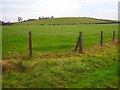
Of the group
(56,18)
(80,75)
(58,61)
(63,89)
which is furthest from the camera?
(56,18)

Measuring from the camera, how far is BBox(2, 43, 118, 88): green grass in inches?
475

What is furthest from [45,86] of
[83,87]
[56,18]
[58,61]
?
[56,18]

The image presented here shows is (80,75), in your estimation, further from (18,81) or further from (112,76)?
(18,81)

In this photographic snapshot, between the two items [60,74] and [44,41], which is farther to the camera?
[44,41]

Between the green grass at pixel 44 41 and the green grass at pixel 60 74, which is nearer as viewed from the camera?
the green grass at pixel 60 74

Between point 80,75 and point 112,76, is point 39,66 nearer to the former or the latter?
point 80,75

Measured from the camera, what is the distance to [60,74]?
13.2 m

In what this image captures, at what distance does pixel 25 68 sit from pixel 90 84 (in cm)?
355

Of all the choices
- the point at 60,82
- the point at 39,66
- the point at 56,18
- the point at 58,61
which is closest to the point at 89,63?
the point at 58,61

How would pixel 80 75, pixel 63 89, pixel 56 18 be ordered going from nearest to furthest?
pixel 63 89 → pixel 80 75 → pixel 56 18

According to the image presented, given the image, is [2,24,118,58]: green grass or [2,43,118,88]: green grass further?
[2,24,118,58]: green grass

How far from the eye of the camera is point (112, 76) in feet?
45.2

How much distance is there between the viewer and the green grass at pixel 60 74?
12.1m

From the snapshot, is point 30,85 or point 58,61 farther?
point 58,61
